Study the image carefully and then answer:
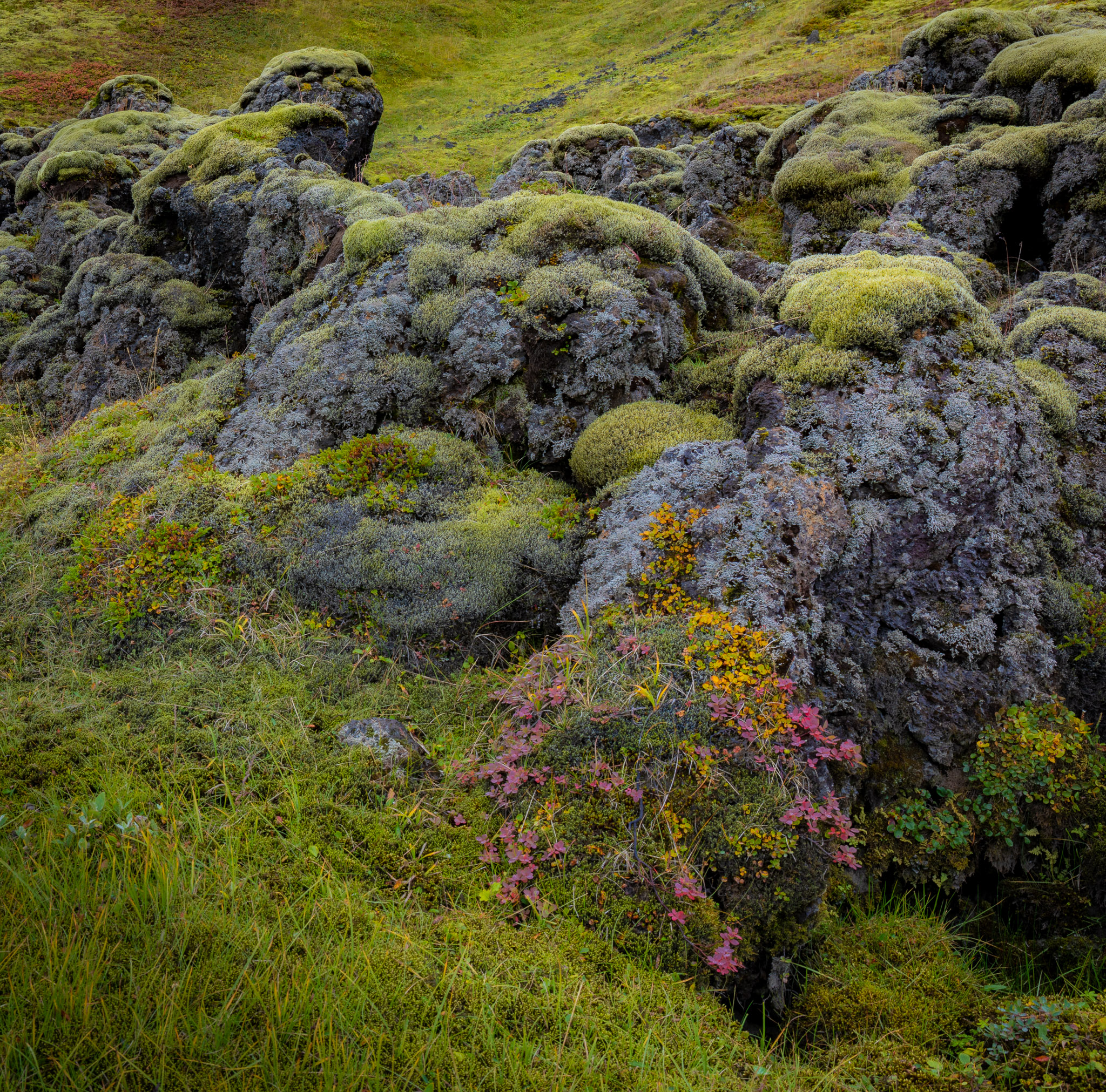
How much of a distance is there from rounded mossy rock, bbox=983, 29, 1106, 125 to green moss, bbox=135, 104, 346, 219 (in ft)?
48.2

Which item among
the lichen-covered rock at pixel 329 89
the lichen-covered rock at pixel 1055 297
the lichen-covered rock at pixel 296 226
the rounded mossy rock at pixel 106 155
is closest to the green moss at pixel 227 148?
the lichen-covered rock at pixel 296 226

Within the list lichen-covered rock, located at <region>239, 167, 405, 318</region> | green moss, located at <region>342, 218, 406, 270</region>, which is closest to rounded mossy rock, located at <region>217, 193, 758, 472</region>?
green moss, located at <region>342, 218, 406, 270</region>

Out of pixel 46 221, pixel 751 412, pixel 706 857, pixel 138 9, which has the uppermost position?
pixel 138 9

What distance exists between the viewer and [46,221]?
16.1m

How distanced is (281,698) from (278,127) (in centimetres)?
1353

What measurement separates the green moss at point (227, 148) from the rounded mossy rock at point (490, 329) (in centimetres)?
550

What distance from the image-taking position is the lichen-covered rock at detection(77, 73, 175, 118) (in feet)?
70.8

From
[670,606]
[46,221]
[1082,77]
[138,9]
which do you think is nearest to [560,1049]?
[670,606]

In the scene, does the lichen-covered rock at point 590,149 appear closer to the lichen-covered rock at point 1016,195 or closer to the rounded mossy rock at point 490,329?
the lichen-covered rock at point 1016,195

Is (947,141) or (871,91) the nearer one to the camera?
(947,141)

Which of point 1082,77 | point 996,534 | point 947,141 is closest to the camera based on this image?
point 996,534

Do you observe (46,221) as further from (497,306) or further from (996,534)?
(996,534)

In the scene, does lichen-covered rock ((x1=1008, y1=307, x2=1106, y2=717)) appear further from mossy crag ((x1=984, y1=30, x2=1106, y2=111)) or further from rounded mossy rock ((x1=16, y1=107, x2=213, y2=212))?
rounded mossy rock ((x1=16, y1=107, x2=213, y2=212))

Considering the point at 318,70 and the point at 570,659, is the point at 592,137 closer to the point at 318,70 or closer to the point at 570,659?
the point at 318,70
